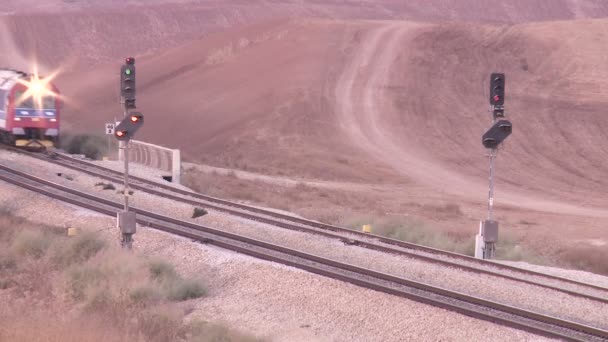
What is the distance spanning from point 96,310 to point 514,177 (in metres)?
40.3

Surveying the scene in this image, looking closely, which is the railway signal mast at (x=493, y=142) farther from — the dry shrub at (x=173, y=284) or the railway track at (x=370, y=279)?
the dry shrub at (x=173, y=284)

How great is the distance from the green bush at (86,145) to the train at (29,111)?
6.60 m

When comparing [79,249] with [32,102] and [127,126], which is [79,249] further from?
[32,102]

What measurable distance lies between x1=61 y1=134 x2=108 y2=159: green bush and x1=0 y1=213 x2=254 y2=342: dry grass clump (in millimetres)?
24071

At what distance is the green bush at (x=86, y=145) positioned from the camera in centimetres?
4753

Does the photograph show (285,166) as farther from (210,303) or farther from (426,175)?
(210,303)

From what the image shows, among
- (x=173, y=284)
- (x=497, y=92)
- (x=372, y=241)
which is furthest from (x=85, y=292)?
(x=497, y=92)

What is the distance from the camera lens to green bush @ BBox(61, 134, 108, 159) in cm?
4753

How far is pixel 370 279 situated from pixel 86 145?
32.0m

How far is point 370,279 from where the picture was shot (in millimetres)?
18672

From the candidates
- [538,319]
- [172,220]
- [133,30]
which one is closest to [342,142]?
[172,220]

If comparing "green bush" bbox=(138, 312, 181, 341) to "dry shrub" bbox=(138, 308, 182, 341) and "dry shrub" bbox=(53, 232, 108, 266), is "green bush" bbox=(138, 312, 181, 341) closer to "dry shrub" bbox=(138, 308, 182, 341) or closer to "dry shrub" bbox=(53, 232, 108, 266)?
"dry shrub" bbox=(138, 308, 182, 341)

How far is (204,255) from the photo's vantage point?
818 inches

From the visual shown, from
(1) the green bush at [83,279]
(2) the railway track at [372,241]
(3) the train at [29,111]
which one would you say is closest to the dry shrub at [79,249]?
(1) the green bush at [83,279]
